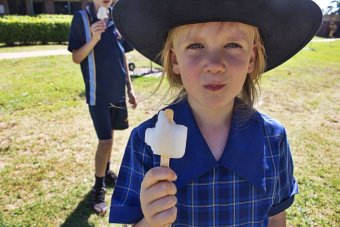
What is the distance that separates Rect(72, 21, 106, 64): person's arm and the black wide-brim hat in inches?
58.6

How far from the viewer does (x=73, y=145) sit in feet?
16.0

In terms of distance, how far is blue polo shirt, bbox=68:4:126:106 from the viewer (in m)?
3.13

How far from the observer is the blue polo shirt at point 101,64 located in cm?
313

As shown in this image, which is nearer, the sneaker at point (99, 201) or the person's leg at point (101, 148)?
the person's leg at point (101, 148)

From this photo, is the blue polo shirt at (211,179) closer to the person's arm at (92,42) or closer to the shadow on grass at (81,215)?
the person's arm at (92,42)

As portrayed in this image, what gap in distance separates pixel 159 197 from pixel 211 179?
332 mm

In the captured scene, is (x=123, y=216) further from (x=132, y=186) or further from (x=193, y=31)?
(x=193, y=31)

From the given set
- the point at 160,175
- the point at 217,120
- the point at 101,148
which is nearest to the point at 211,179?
the point at 217,120

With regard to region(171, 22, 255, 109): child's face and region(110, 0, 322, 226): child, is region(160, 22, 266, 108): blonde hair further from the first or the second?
region(171, 22, 255, 109): child's face

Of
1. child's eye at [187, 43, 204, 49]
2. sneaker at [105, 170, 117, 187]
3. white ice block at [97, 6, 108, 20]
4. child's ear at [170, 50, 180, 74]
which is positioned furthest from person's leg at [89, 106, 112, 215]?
child's eye at [187, 43, 204, 49]

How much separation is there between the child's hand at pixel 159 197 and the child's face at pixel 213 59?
0.41m

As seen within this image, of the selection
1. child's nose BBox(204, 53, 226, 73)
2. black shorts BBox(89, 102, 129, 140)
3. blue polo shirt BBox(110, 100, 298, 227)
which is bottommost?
black shorts BBox(89, 102, 129, 140)

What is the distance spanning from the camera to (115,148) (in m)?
4.82

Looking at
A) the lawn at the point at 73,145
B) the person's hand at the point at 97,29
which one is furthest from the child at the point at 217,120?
the person's hand at the point at 97,29
